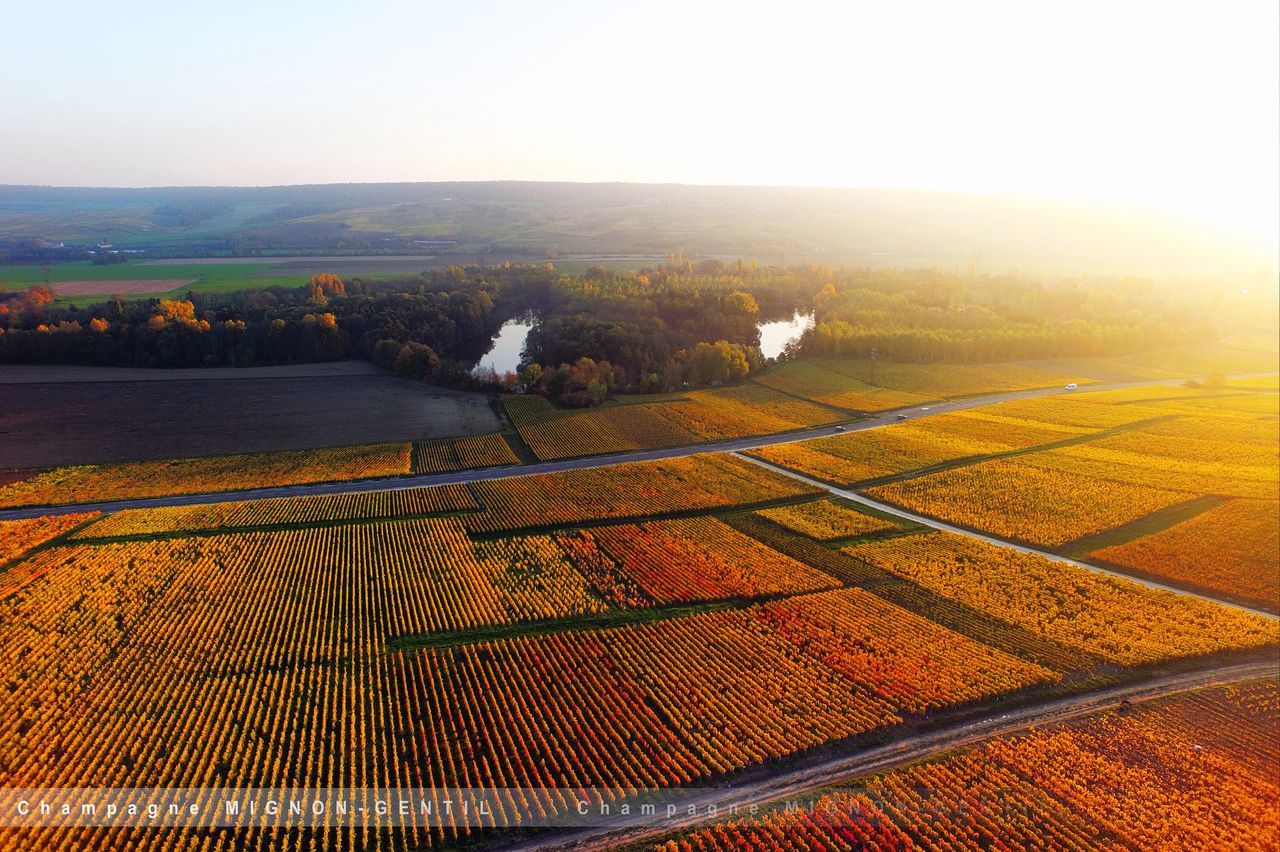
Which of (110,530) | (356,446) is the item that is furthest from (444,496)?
(110,530)

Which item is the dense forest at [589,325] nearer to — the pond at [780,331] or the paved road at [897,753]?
the pond at [780,331]

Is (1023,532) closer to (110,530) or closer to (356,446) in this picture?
(356,446)

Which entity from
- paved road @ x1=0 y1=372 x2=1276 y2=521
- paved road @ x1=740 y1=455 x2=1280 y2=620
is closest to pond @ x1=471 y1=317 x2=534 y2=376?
paved road @ x1=0 y1=372 x2=1276 y2=521

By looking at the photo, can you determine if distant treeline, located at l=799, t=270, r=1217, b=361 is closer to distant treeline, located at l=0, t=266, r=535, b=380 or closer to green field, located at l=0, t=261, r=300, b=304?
distant treeline, located at l=0, t=266, r=535, b=380

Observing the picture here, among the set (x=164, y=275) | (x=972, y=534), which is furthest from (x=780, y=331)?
(x=164, y=275)

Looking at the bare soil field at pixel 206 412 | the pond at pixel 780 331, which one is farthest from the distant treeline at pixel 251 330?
the pond at pixel 780 331

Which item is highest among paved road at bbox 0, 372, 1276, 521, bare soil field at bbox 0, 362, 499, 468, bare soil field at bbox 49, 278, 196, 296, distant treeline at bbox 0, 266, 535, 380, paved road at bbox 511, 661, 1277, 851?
bare soil field at bbox 49, 278, 196, 296

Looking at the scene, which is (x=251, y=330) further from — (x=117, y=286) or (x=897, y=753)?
(x=897, y=753)
